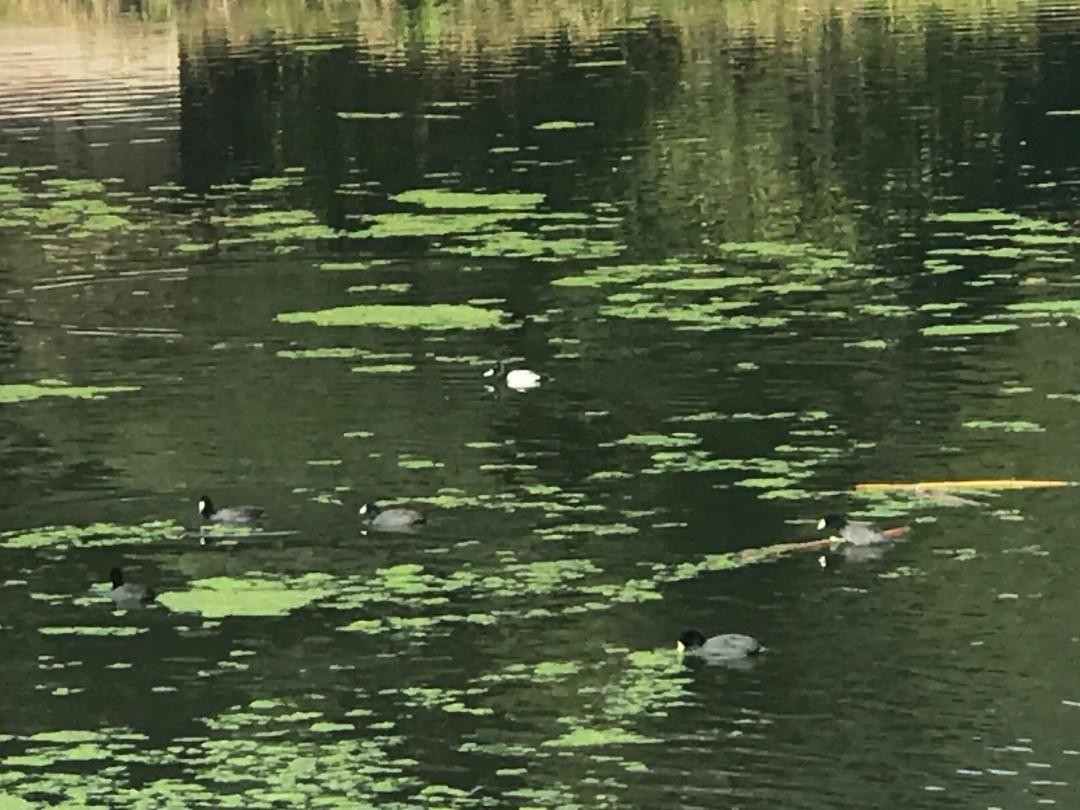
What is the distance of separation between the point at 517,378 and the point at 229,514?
3.64 m

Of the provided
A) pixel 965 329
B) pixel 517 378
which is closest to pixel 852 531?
pixel 517 378

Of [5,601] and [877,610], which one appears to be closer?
[877,610]

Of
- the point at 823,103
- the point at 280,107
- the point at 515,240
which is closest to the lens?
the point at 515,240

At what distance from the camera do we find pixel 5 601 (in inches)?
590

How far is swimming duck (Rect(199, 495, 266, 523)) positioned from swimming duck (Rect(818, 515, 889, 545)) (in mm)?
3247

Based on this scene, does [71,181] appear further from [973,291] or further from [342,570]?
[342,570]

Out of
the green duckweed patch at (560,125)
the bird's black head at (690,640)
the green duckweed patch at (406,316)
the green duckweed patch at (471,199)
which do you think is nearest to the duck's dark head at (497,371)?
the green duckweed patch at (406,316)

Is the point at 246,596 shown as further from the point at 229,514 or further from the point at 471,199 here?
the point at 471,199

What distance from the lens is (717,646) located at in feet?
43.7

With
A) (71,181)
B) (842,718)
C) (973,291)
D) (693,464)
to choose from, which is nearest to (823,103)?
(71,181)

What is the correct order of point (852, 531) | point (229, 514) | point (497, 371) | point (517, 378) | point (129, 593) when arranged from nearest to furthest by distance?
point (129, 593) < point (852, 531) < point (229, 514) < point (517, 378) < point (497, 371)

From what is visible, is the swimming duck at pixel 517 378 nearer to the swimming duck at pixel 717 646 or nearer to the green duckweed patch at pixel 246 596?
the green duckweed patch at pixel 246 596

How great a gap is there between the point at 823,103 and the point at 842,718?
2278 cm

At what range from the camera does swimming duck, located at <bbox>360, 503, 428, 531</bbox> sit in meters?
15.8
